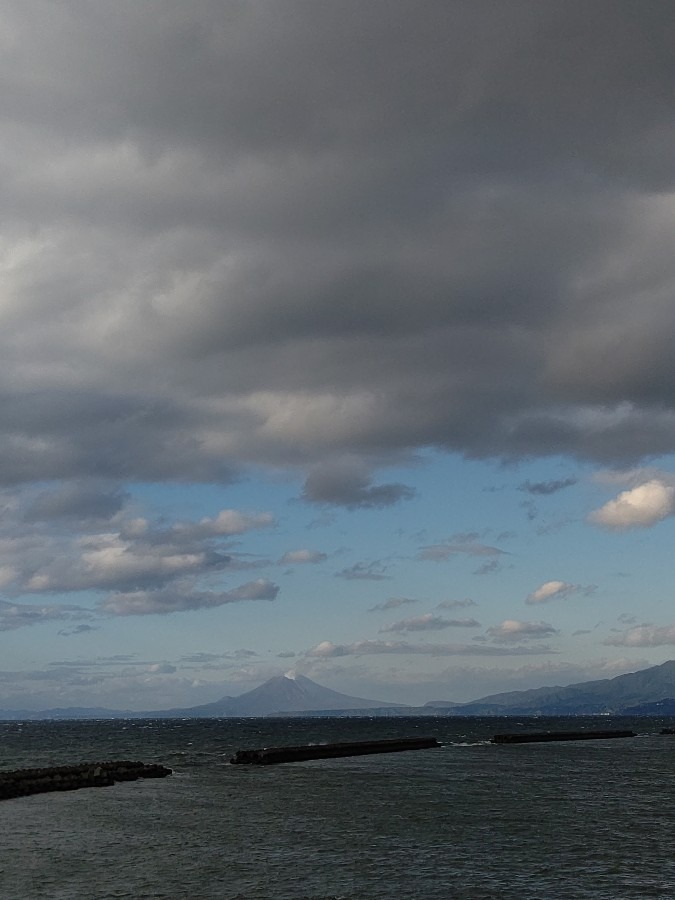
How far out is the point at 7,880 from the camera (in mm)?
42188

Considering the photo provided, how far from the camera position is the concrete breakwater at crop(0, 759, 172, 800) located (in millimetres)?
79125

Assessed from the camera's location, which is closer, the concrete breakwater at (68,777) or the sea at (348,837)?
the sea at (348,837)

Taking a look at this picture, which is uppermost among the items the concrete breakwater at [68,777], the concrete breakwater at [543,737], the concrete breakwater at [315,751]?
the concrete breakwater at [68,777]

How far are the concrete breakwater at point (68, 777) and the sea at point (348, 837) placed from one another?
2.57 metres

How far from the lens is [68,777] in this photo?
A: 284 ft

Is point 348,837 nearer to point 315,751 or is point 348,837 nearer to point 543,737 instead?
point 315,751

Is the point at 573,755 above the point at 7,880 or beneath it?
beneath

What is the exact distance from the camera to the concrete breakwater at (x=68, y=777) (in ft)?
260

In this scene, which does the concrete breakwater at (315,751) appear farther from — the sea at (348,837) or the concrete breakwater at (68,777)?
the concrete breakwater at (68,777)

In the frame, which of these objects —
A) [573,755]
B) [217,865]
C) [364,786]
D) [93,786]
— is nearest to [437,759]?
Answer: [573,755]

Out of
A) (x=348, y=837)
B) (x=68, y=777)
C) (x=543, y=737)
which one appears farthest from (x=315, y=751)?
(x=348, y=837)

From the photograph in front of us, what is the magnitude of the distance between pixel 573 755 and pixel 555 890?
10129 centimetres

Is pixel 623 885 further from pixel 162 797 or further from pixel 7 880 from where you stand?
pixel 162 797

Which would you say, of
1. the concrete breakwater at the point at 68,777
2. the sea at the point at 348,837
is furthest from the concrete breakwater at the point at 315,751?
the concrete breakwater at the point at 68,777
